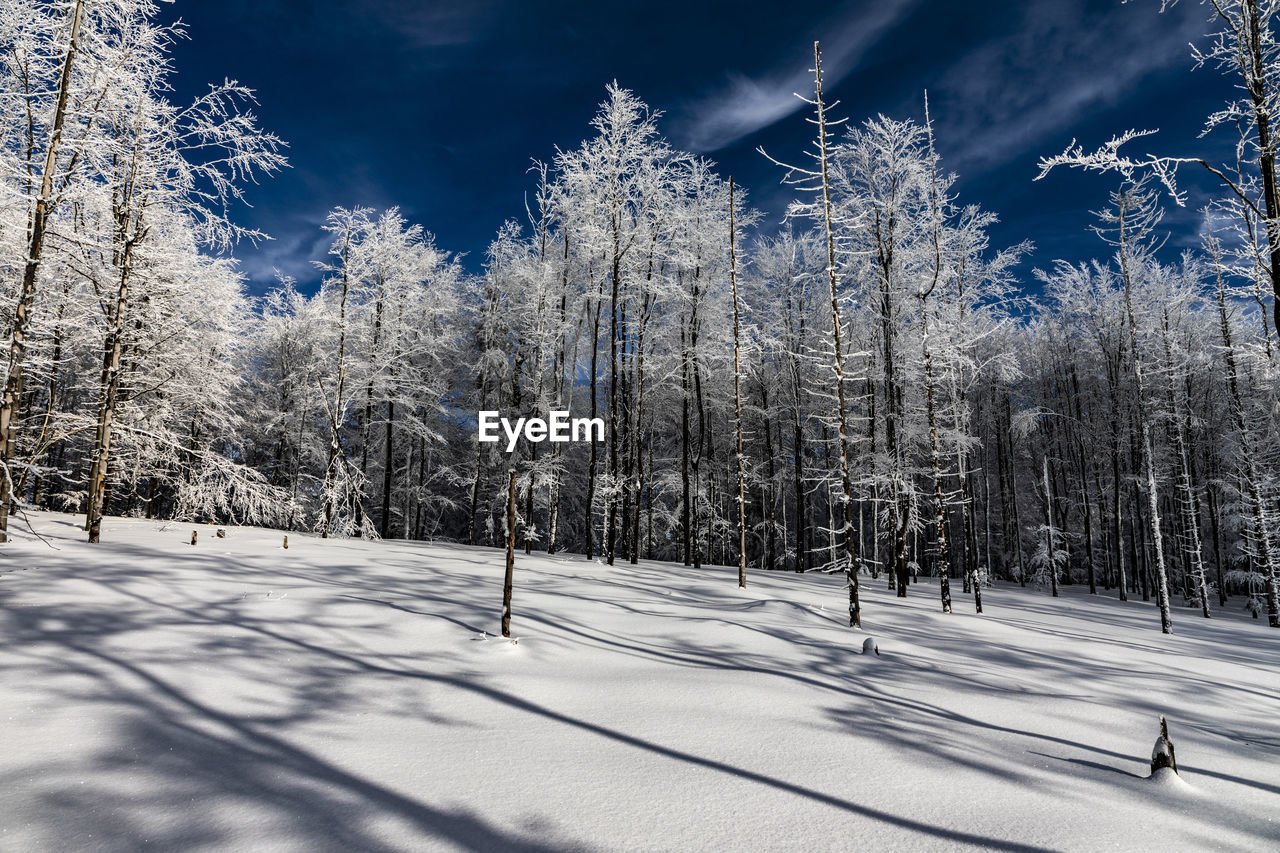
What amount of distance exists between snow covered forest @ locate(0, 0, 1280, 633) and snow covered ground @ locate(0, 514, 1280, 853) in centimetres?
251

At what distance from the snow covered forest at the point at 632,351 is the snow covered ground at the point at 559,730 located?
2513 millimetres

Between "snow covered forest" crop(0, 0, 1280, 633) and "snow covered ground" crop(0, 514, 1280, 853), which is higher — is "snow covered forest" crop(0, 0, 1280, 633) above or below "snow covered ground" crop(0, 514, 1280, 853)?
above

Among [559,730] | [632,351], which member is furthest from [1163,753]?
[632,351]

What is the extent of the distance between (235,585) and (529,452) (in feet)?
48.6

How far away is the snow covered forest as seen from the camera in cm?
960

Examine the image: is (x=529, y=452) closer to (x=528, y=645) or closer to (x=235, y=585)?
(x=235, y=585)

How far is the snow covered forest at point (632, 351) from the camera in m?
9.60

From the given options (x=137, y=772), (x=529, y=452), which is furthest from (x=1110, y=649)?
(x=529, y=452)

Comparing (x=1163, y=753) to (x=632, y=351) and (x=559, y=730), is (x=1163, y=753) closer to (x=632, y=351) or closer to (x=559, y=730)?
(x=559, y=730)

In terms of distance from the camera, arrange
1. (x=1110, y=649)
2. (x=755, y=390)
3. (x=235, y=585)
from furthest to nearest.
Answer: (x=755, y=390)
(x=1110, y=649)
(x=235, y=585)

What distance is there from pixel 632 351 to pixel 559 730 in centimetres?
1639

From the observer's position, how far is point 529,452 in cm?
2288

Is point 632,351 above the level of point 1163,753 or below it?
above

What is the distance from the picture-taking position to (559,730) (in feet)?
14.3
